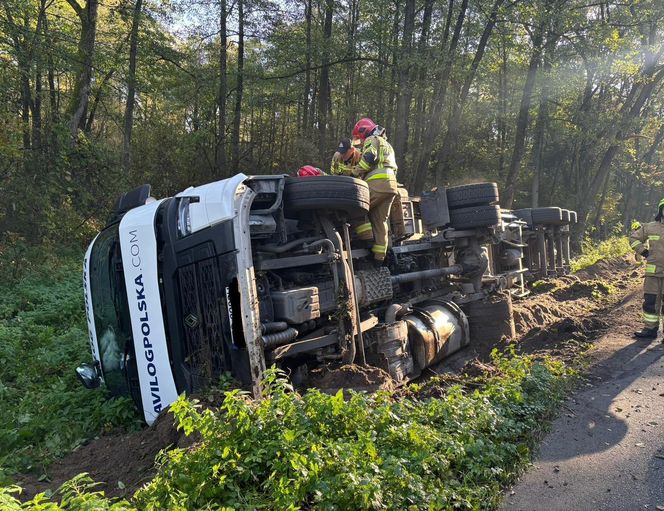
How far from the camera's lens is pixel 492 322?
20.8 ft

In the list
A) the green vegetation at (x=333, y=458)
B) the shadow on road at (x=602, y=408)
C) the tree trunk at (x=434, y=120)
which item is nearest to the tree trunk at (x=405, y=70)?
the tree trunk at (x=434, y=120)

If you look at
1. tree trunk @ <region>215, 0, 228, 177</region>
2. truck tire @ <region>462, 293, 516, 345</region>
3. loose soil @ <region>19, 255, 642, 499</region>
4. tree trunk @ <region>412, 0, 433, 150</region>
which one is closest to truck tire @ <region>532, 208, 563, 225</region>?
loose soil @ <region>19, 255, 642, 499</region>

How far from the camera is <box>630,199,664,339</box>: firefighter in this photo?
654cm

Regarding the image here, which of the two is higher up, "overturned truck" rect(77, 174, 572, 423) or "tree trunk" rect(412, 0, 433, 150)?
"tree trunk" rect(412, 0, 433, 150)

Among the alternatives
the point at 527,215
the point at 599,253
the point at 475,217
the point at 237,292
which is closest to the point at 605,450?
the point at 237,292

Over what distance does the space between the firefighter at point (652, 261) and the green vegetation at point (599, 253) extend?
26.1 ft

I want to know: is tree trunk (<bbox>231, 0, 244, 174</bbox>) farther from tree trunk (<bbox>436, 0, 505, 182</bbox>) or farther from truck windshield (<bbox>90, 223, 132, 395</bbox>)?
truck windshield (<bbox>90, 223, 132, 395</bbox>)

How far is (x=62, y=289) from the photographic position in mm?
9242

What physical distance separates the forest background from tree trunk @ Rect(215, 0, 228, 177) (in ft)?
0.14

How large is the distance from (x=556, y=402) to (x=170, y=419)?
117 inches

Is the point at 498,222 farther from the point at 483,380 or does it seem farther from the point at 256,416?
the point at 256,416

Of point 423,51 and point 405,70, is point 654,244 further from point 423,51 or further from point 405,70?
point 405,70

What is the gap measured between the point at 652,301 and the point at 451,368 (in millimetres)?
3084

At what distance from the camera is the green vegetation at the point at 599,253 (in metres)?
15.6
